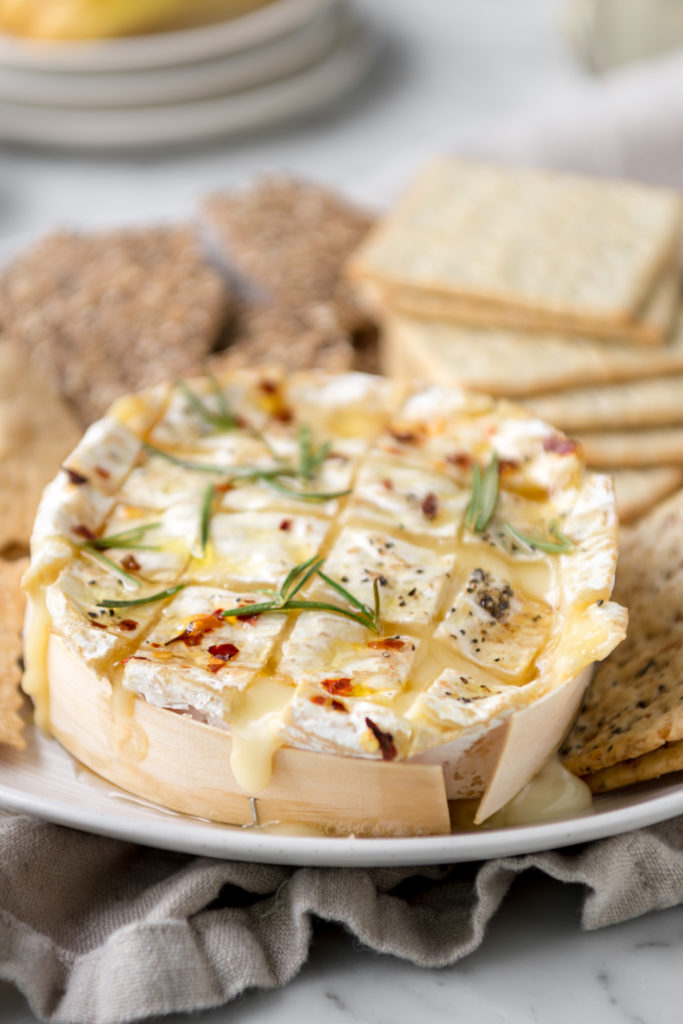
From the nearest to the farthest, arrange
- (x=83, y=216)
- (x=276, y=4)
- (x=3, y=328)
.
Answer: (x=3, y=328), (x=83, y=216), (x=276, y=4)

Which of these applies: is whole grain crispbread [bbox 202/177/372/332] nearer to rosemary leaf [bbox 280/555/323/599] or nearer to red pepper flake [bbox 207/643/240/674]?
rosemary leaf [bbox 280/555/323/599]

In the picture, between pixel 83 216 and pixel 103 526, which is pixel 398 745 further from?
pixel 83 216

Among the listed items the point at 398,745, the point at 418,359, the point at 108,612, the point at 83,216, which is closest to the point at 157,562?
the point at 108,612

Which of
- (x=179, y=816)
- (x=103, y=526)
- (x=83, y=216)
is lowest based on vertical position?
(x=83, y=216)

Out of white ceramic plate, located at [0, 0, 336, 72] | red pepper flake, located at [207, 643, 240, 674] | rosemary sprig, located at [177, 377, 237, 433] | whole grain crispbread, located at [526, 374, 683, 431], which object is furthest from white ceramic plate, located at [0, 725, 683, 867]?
white ceramic plate, located at [0, 0, 336, 72]

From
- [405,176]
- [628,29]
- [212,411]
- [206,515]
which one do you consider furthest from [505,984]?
[628,29]
